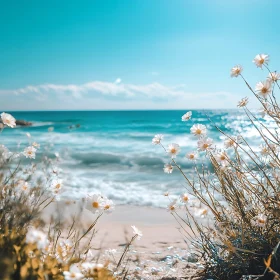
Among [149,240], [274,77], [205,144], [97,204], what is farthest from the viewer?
[149,240]

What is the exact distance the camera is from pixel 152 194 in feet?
27.0

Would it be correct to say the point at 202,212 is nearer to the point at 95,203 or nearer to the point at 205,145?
the point at 205,145

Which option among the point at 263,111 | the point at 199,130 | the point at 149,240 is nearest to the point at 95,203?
the point at 199,130

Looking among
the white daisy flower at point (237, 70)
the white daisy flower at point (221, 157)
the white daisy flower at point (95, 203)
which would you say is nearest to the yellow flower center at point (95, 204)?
the white daisy flower at point (95, 203)

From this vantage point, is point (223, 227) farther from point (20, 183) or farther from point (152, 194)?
point (152, 194)

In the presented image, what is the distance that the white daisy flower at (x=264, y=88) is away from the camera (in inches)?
104

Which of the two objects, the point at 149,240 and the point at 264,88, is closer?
the point at 264,88

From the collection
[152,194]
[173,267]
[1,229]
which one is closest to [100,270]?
[1,229]

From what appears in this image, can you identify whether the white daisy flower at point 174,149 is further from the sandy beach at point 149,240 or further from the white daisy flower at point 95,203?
the white daisy flower at point 95,203

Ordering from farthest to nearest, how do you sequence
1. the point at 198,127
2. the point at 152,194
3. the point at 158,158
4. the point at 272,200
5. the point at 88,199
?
the point at 158,158 → the point at 152,194 → the point at 198,127 → the point at 272,200 → the point at 88,199

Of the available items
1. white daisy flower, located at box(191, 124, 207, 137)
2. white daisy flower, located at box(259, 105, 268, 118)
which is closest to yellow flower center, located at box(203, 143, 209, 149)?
white daisy flower, located at box(191, 124, 207, 137)

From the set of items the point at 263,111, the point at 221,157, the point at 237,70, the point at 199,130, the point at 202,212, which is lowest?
the point at 202,212

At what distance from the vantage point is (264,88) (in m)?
2.65

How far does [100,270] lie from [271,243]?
1.52 meters
